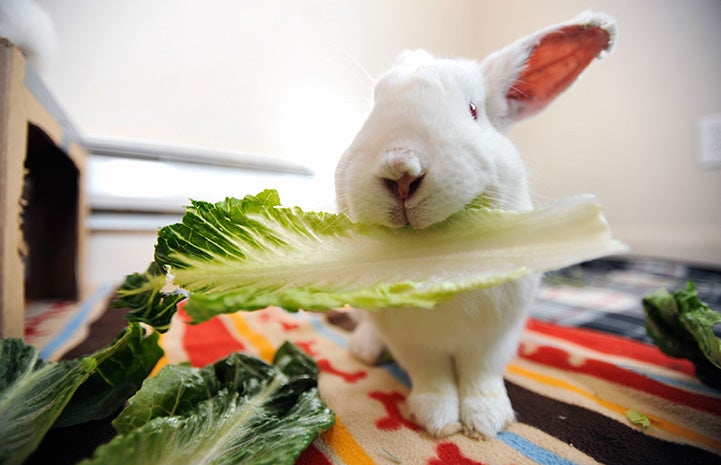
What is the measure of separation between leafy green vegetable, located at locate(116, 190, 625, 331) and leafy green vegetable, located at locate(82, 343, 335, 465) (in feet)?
0.40

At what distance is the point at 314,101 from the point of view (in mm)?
1083

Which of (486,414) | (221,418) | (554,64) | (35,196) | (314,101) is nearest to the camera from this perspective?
(221,418)

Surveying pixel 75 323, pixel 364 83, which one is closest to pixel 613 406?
pixel 364 83

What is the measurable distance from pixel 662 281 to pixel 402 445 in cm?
203

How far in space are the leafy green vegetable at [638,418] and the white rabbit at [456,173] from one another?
0.70 feet

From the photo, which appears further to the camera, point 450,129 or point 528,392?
point 528,392

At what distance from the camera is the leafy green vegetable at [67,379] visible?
0.43 metres

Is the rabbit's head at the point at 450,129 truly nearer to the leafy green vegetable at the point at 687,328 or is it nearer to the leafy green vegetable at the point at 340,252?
the leafy green vegetable at the point at 340,252

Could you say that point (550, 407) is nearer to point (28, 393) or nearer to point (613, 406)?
point (613, 406)

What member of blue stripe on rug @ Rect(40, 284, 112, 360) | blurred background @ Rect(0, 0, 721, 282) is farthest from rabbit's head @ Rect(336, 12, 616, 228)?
blue stripe on rug @ Rect(40, 284, 112, 360)

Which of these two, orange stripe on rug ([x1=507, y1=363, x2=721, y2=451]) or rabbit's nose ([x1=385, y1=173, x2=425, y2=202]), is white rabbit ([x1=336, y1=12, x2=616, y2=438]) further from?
orange stripe on rug ([x1=507, y1=363, x2=721, y2=451])

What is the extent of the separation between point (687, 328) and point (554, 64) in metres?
0.55

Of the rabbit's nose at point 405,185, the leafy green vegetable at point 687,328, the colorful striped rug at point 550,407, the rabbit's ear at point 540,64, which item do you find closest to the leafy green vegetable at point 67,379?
the colorful striped rug at point 550,407

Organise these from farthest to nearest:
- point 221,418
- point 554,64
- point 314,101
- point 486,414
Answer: point 314,101
point 554,64
point 486,414
point 221,418
